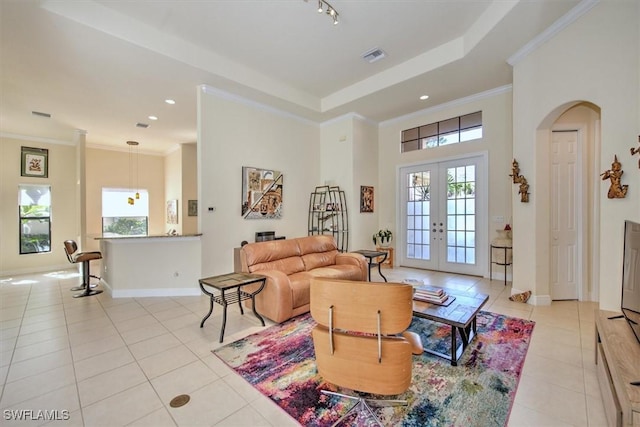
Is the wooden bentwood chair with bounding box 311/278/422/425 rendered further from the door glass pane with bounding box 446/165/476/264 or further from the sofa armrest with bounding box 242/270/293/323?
the door glass pane with bounding box 446/165/476/264

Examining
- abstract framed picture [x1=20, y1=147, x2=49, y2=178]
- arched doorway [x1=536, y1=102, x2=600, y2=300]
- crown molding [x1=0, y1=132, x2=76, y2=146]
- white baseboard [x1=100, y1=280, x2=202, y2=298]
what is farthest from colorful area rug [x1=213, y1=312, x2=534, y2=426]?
crown molding [x1=0, y1=132, x2=76, y2=146]

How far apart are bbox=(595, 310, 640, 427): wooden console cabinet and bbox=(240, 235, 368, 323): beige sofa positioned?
2456 millimetres

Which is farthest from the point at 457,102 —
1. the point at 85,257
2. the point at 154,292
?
the point at 85,257

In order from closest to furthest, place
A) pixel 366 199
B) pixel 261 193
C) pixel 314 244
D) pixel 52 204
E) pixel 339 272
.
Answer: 1. pixel 339 272
2. pixel 314 244
3. pixel 261 193
4. pixel 366 199
5. pixel 52 204

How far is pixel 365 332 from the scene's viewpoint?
1.65 metres

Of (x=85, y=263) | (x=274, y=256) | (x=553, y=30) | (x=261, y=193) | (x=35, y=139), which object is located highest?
(x=553, y=30)

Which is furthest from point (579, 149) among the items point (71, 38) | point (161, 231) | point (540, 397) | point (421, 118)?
point (161, 231)

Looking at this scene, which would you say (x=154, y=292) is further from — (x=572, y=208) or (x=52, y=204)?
(x=572, y=208)

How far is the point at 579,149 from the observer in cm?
382

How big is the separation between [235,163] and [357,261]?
2764 millimetres

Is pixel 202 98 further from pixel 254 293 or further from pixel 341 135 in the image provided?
pixel 254 293

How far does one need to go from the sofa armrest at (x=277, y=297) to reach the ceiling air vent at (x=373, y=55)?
3580 millimetres

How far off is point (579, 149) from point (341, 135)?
13.2 ft

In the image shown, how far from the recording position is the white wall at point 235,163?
14.9 ft
